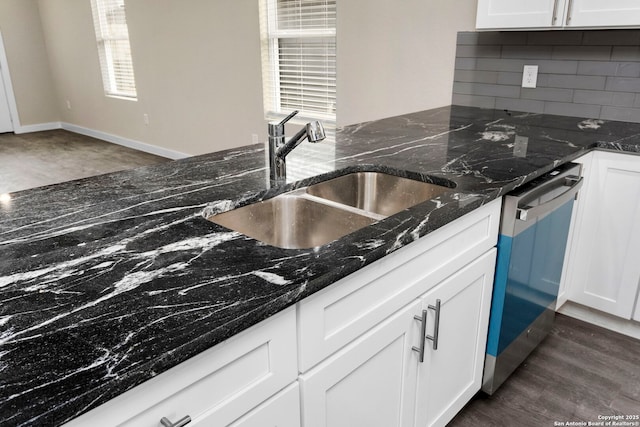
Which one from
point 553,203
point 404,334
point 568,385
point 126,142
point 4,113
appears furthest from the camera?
point 4,113

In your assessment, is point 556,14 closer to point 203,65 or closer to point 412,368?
point 412,368

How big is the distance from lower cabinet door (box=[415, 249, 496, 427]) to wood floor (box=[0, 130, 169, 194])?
448 cm

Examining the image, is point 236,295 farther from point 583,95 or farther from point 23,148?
point 23,148

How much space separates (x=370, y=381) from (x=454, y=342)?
455 mm

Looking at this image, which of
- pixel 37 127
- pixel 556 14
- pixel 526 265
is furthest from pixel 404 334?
pixel 37 127

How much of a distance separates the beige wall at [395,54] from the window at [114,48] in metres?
3.40

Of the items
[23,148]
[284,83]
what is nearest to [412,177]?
[284,83]

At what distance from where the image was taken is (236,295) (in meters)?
0.87

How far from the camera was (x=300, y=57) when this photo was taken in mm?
4035

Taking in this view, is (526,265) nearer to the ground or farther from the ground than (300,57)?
nearer to the ground

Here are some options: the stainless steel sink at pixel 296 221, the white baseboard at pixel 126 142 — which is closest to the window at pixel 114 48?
the white baseboard at pixel 126 142

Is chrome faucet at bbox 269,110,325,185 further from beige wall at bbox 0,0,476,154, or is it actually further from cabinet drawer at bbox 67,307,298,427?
beige wall at bbox 0,0,476,154

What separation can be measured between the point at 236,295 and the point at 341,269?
23 cm

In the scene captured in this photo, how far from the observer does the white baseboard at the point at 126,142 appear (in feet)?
18.2
